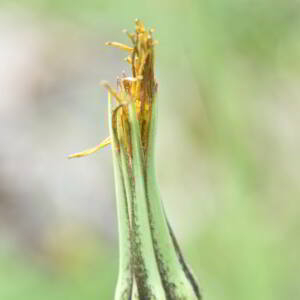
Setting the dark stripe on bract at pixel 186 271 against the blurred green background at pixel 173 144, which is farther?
the blurred green background at pixel 173 144

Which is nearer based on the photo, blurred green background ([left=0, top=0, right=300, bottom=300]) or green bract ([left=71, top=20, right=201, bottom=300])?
green bract ([left=71, top=20, right=201, bottom=300])

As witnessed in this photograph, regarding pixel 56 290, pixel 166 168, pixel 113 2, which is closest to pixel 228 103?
pixel 113 2

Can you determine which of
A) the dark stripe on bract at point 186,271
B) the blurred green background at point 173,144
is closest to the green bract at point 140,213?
the dark stripe on bract at point 186,271

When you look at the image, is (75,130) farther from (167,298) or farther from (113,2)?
(167,298)

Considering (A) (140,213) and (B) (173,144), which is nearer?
(A) (140,213)

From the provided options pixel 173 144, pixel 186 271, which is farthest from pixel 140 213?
pixel 173 144

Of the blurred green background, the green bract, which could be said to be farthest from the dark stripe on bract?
the blurred green background

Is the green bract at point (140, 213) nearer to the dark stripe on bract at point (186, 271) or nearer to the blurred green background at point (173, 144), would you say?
the dark stripe on bract at point (186, 271)

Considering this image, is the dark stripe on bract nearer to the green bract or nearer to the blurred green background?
the green bract

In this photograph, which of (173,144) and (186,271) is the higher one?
(173,144)

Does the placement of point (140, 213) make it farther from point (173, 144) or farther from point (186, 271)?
point (173, 144)
